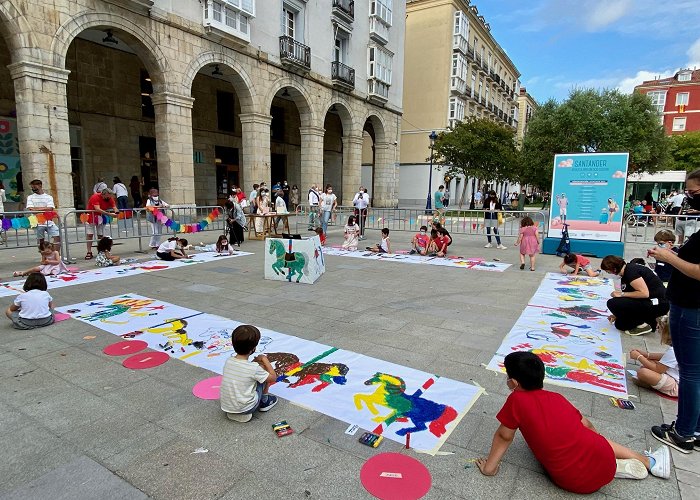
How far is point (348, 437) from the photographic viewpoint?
2.99 m

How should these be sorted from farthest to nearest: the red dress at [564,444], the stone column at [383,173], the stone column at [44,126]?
the stone column at [383,173]
the stone column at [44,126]
the red dress at [564,444]

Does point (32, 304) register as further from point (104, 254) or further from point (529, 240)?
point (529, 240)

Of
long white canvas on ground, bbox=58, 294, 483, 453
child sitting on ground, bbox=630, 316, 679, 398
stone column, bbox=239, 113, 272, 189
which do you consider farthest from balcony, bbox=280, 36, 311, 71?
child sitting on ground, bbox=630, 316, 679, 398

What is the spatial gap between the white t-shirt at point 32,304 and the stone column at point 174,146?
458 inches

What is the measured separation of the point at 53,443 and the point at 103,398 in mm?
632

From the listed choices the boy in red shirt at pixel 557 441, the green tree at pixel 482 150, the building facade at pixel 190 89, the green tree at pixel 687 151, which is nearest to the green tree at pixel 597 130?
the green tree at pixel 482 150

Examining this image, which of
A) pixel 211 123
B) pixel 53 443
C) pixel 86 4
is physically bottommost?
pixel 53 443

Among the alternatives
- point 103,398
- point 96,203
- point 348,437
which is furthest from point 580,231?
point 96,203

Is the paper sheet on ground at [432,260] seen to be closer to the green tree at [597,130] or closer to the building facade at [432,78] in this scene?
the green tree at [597,130]

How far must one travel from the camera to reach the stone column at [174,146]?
1571cm

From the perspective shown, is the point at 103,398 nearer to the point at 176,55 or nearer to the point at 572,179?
the point at 572,179

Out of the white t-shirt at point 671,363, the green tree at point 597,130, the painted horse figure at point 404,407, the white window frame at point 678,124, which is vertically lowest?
the painted horse figure at point 404,407

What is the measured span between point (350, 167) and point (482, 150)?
874 centimetres

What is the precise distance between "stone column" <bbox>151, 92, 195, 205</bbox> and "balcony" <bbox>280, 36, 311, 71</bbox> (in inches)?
249
